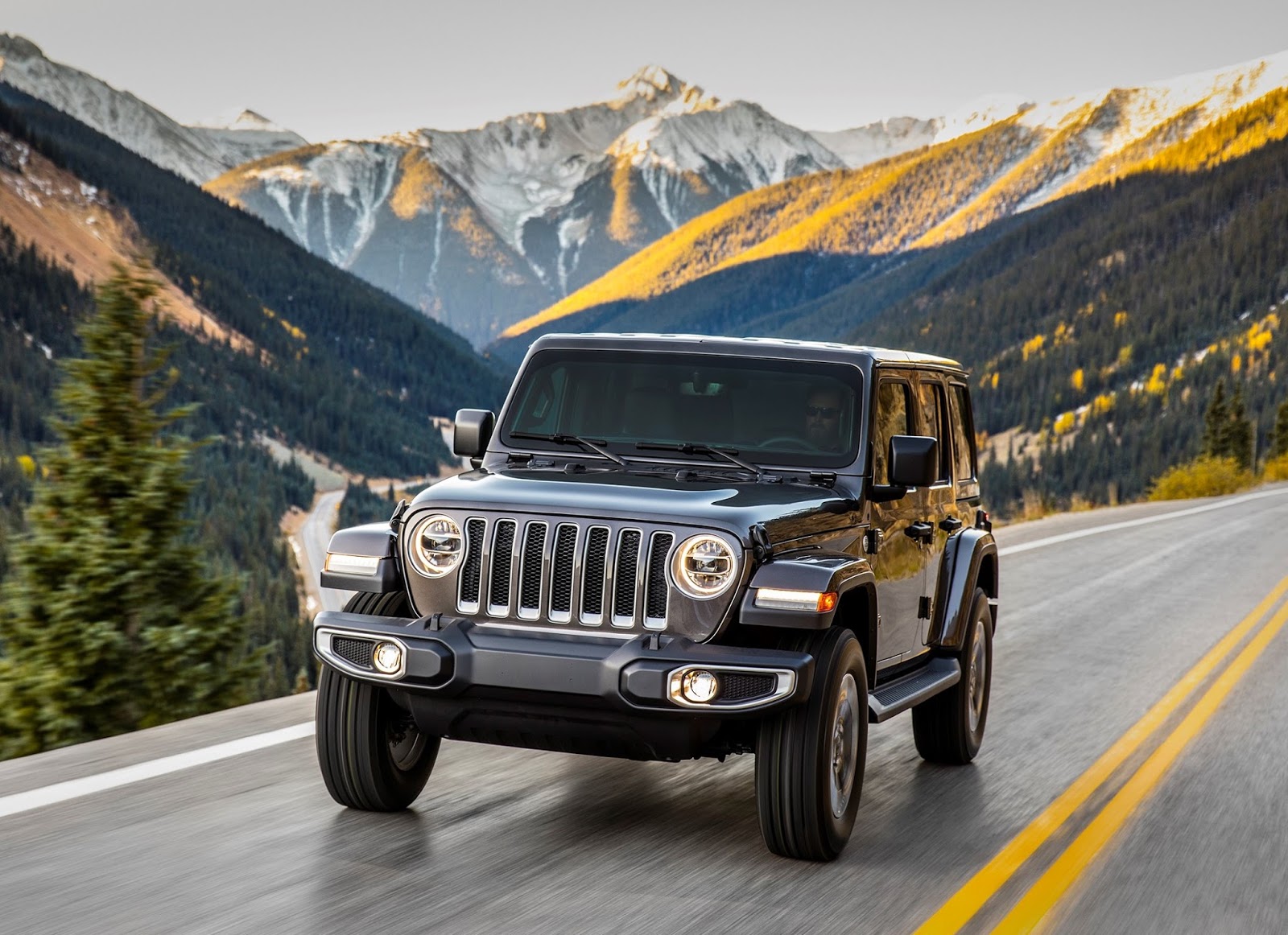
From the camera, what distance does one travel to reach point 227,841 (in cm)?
543

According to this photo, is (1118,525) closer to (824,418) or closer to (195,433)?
(824,418)

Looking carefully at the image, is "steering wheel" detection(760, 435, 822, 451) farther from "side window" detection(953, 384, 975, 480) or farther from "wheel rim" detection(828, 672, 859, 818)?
"side window" detection(953, 384, 975, 480)

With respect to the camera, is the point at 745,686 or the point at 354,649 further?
the point at 354,649

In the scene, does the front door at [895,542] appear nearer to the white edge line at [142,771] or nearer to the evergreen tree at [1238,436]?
the white edge line at [142,771]

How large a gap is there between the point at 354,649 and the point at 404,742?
0.74 meters

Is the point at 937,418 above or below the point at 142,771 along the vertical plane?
above

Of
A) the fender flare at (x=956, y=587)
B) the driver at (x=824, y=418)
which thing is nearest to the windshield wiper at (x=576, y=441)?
the driver at (x=824, y=418)

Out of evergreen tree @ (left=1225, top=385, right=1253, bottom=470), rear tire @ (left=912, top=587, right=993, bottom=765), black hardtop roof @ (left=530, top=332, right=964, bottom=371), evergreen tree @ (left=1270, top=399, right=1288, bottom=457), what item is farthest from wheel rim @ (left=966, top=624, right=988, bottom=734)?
evergreen tree @ (left=1270, top=399, right=1288, bottom=457)

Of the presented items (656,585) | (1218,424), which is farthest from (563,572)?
(1218,424)

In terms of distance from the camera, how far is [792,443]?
6297mm

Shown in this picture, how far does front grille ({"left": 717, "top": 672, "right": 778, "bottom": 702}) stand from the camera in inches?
194

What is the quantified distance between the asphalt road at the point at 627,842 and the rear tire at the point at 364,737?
121mm

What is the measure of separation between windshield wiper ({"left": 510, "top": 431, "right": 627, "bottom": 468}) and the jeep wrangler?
0.6 inches

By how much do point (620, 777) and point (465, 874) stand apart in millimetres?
1755
